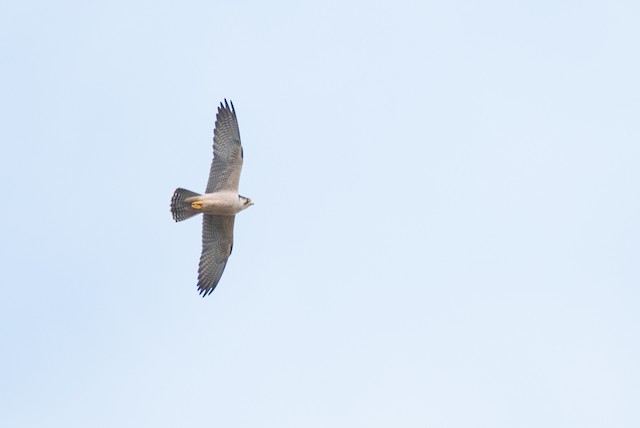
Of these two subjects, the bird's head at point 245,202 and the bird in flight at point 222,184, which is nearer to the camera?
the bird in flight at point 222,184

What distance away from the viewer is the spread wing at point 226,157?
36031mm

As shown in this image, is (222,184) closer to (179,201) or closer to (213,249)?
(179,201)

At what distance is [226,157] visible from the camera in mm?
36062

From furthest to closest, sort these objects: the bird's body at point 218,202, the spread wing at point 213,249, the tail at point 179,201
A: 1. the spread wing at point 213,249
2. the tail at point 179,201
3. the bird's body at point 218,202

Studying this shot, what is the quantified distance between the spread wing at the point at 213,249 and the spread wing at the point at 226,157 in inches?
44.0

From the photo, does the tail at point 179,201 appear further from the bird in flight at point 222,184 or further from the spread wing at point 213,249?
the spread wing at point 213,249

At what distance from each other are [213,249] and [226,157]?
2593 millimetres

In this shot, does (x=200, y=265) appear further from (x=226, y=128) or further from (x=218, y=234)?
→ (x=226, y=128)

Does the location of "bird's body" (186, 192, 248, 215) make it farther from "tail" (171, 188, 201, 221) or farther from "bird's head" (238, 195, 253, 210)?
"tail" (171, 188, 201, 221)

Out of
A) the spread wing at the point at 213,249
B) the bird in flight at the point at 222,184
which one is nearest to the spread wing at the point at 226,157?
the bird in flight at the point at 222,184

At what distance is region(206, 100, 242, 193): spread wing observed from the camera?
3603 cm

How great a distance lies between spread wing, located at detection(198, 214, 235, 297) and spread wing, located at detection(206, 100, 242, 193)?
3.67 ft

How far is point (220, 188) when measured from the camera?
36.0m

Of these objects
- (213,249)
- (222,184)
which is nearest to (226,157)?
(222,184)
